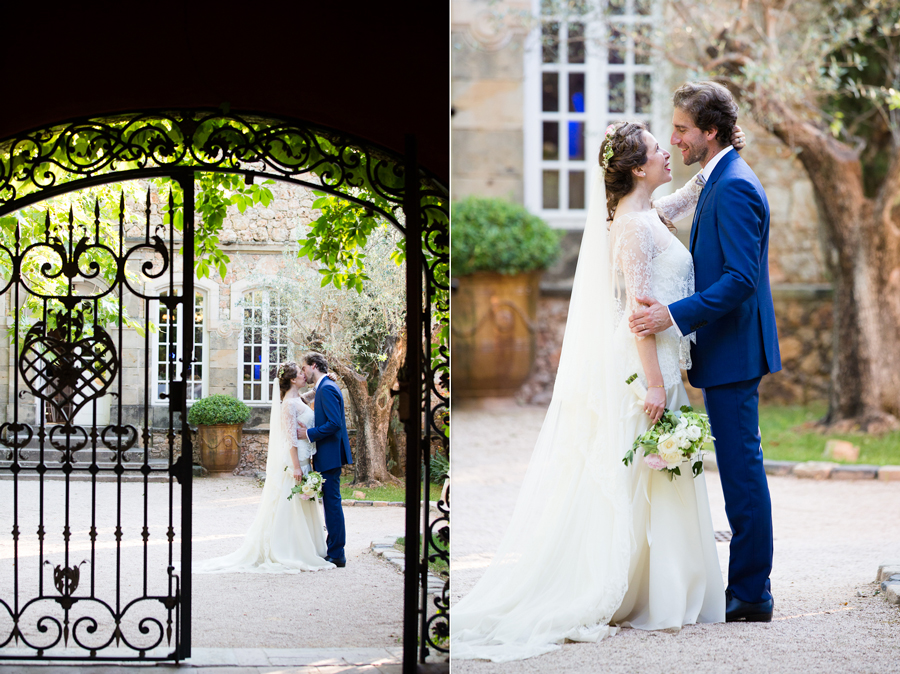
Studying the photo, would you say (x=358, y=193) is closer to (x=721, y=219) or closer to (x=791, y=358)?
(x=721, y=219)

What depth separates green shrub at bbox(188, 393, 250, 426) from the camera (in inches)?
179

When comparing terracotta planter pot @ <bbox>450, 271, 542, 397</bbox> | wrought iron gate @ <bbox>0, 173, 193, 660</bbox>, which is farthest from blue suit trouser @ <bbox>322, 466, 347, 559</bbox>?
terracotta planter pot @ <bbox>450, 271, 542, 397</bbox>

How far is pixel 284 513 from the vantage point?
4.98 m

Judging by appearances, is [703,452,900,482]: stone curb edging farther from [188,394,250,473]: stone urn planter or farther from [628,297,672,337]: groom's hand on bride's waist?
[628,297,672,337]: groom's hand on bride's waist

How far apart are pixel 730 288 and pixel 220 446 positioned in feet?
8.97

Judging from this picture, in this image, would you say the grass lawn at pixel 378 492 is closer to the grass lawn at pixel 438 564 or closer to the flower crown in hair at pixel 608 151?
the grass lawn at pixel 438 564

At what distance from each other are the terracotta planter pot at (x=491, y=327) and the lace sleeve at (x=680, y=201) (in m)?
5.96

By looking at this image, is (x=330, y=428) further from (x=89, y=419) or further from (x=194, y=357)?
(x=89, y=419)

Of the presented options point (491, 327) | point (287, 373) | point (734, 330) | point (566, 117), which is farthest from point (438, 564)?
point (566, 117)

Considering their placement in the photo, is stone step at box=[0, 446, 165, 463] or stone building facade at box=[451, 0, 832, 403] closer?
Answer: stone step at box=[0, 446, 165, 463]

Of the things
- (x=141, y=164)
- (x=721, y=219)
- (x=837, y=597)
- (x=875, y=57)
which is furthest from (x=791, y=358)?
(x=141, y=164)

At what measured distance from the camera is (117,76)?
147 inches

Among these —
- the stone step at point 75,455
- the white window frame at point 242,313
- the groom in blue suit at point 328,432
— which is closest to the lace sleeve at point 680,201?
the groom in blue suit at point 328,432

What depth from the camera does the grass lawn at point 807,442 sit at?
23.2 ft
